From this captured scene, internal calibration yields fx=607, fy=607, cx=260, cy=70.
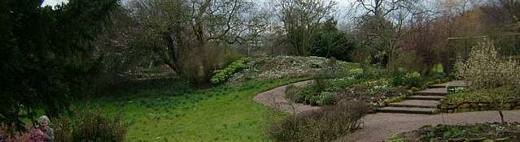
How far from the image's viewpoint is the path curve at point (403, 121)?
11.3 m

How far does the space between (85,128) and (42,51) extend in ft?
14.7

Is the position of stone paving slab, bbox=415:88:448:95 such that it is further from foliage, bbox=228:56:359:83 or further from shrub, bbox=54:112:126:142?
shrub, bbox=54:112:126:142

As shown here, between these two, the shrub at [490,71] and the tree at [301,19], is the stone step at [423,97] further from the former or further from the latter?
the tree at [301,19]

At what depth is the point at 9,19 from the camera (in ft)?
20.2

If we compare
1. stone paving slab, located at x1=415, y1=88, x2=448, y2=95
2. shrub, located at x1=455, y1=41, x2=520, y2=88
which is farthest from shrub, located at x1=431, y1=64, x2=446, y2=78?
shrub, located at x1=455, y1=41, x2=520, y2=88

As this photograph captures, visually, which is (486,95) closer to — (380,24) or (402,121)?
(402,121)

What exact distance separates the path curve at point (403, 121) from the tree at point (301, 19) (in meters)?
20.6

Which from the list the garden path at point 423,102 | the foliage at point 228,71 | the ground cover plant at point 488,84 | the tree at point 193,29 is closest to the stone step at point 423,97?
the garden path at point 423,102

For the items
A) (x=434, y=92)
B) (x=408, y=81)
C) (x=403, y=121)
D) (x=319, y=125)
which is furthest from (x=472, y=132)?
(x=408, y=81)

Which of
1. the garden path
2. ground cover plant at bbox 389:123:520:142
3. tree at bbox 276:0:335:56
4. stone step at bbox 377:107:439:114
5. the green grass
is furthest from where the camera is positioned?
tree at bbox 276:0:335:56

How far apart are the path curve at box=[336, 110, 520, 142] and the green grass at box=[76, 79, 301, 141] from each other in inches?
70.5

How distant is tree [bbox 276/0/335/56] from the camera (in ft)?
116

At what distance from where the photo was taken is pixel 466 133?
9.26 meters

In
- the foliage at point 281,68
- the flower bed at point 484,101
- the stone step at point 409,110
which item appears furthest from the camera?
the foliage at point 281,68
